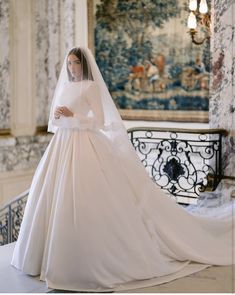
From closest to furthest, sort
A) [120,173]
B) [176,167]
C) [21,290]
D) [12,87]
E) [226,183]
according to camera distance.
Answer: [21,290], [120,173], [226,183], [176,167], [12,87]

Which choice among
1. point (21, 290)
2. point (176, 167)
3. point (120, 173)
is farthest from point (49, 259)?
point (176, 167)

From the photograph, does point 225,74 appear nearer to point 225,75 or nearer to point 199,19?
point 225,75

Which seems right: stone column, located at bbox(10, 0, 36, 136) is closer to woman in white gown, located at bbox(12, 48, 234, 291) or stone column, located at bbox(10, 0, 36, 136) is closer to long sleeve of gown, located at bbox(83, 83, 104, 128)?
woman in white gown, located at bbox(12, 48, 234, 291)

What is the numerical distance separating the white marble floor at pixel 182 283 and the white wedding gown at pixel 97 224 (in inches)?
2.8

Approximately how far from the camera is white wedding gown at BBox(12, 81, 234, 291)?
12.2 ft

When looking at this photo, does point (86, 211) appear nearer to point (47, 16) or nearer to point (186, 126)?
point (186, 126)

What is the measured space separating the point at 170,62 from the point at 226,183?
287cm

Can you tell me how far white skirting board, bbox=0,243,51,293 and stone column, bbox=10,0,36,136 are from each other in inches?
165

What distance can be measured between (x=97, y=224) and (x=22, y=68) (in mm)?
4939

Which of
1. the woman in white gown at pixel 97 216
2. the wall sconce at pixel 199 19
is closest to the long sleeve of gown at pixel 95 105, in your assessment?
the woman in white gown at pixel 97 216

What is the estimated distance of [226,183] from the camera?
547cm

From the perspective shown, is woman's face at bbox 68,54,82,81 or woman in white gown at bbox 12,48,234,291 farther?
woman's face at bbox 68,54,82,81

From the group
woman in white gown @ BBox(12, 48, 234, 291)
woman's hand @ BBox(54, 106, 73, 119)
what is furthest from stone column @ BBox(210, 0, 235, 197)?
woman's hand @ BBox(54, 106, 73, 119)

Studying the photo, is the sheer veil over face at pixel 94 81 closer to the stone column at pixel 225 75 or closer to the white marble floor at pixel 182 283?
the white marble floor at pixel 182 283
